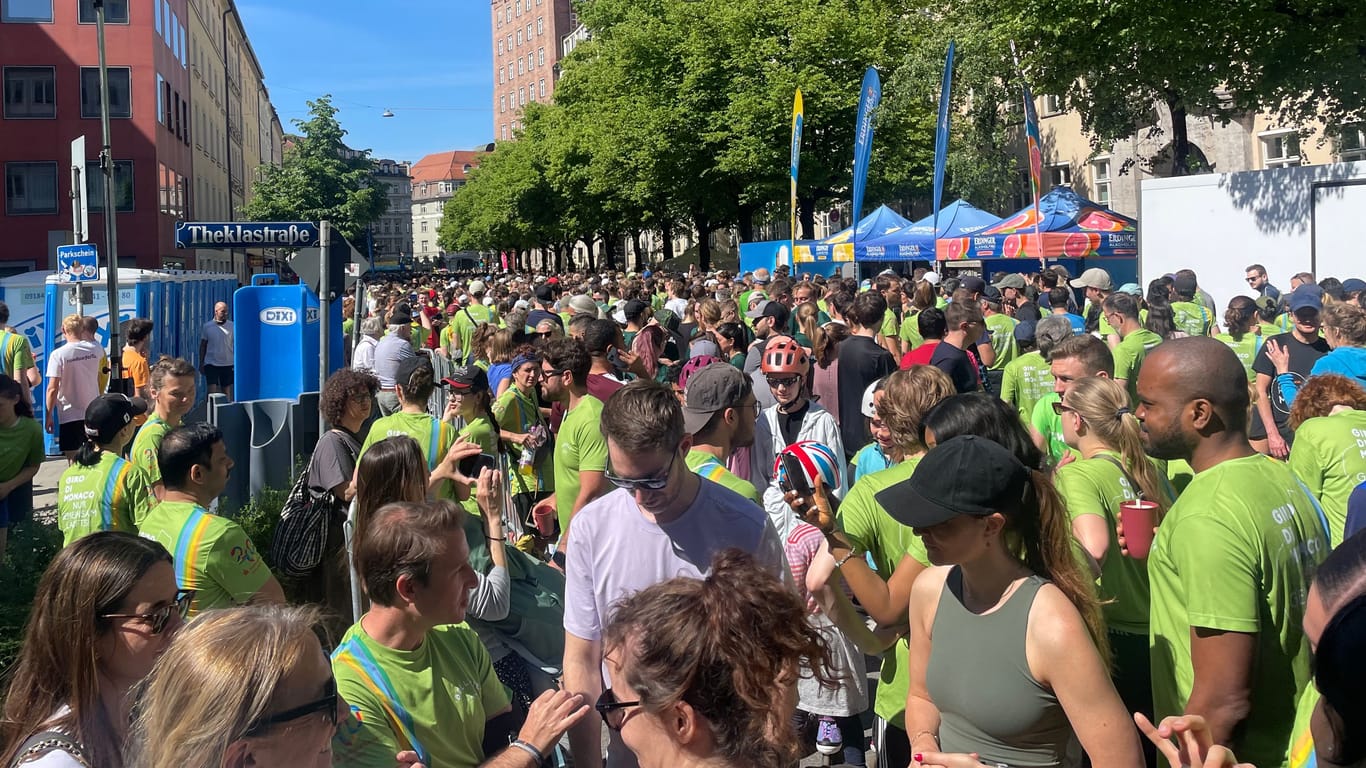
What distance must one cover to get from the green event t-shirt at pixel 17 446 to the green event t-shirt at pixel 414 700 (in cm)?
564

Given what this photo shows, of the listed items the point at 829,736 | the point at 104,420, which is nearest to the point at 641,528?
the point at 829,736

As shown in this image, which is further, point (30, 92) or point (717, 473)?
point (30, 92)

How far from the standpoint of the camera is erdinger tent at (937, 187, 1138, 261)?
21.2 metres

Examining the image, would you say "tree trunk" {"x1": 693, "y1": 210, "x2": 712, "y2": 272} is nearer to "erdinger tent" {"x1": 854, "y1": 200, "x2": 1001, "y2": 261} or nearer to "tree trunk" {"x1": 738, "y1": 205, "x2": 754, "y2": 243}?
"tree trunk" {"x1": 738, "y1": 205, "x2": 754, "y2": 243}

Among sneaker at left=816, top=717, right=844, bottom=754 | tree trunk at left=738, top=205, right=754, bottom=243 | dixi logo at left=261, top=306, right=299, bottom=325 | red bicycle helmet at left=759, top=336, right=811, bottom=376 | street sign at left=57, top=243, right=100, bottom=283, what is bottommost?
sneaker at left=816, top=717, right=844, bottom=754

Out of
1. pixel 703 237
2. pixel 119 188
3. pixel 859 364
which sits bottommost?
pixel 859 364

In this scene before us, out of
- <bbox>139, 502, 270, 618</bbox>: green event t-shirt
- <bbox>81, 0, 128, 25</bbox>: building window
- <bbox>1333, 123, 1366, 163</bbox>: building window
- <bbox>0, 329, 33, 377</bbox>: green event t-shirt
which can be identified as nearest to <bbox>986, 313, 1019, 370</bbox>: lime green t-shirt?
<bbox>139, 502, 270, 618</bbox>: green event t-shirt

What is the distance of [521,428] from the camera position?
8023 millimetres

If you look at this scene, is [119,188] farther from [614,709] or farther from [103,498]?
[614,709]

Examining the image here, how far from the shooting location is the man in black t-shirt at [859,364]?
8641mm

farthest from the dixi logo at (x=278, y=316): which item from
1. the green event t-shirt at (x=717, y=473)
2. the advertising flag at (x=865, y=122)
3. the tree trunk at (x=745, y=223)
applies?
the tree trunk at (x=745, y=223)

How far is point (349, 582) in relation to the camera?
226 inches

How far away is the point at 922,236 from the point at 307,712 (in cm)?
2378

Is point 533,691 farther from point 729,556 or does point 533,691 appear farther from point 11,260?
point 11,260
